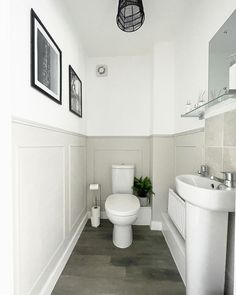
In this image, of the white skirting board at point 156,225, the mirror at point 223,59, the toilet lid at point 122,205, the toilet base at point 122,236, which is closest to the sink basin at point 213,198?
the mirror at point 223,59

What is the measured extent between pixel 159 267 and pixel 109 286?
48 centimetres

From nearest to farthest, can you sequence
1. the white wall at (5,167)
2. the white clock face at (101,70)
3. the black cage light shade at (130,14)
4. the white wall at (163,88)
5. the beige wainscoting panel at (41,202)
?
the white wall at (5,167) < the beige wainscoting panel at (41,202) < the black cage light shade at (130,14) < the white wall at (163,88) < the white clock face at (101,70)

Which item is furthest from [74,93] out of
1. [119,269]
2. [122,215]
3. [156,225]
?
[156,225]

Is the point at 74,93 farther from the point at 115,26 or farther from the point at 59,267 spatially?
the point at 59,267

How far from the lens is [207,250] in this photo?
1.07m

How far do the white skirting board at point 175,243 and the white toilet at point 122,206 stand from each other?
410 millimetres

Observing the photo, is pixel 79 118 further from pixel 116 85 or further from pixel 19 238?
pixel 19 238

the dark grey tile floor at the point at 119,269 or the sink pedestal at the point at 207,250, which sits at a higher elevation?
the sink pedestal at the point at 207,250

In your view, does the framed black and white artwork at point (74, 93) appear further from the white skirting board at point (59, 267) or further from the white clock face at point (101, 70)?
the white skirting board at point (59, 267)

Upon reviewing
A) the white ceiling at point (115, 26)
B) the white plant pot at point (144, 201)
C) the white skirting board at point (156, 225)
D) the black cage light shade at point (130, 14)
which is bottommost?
the white skirting board at point (156, 225)

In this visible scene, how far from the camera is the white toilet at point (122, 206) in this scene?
167 centimetres

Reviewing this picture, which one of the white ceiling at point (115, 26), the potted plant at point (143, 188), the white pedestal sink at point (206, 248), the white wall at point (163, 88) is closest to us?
the white pedestal sink at point (206, 248)

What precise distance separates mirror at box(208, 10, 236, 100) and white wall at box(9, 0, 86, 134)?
115cm

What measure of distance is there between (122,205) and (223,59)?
148 cm
